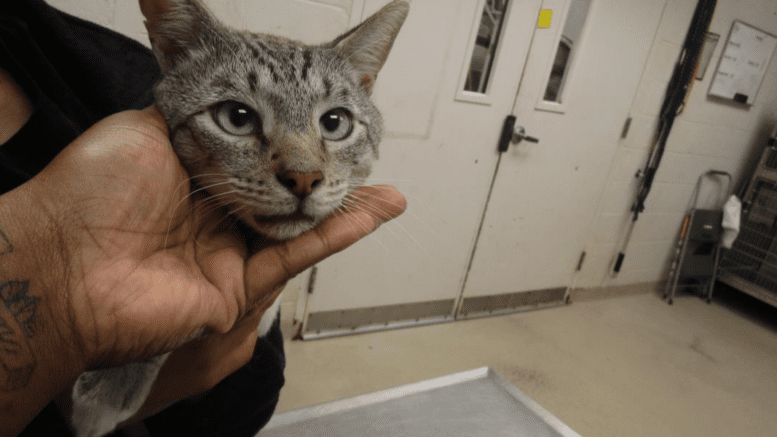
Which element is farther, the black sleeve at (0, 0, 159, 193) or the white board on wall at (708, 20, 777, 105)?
the white board on wall at (708, 20, 777, 105)

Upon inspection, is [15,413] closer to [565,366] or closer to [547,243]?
[565,366]

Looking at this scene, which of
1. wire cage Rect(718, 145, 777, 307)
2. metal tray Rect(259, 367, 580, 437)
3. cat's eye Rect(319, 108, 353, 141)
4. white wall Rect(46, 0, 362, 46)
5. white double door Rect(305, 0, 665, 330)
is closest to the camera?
cat's eye Rect(319, 108, 353, 141)

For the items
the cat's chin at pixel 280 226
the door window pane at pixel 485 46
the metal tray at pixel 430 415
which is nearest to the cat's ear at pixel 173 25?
the cat's chin at pixel 280 226

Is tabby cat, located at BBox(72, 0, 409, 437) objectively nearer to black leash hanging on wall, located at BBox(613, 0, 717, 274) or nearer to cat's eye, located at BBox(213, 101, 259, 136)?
cat's eye, located at BBox(213, 101, 259, 136)

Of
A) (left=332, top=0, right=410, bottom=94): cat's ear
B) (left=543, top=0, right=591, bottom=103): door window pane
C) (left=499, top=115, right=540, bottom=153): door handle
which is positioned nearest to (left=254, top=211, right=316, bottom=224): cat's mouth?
(left=332, top=0, right=410, bottom=94): cat's ear

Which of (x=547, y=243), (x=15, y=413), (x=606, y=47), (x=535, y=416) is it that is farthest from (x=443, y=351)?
(x=15, y=413)

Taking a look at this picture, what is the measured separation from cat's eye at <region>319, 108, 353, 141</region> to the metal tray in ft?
2.20

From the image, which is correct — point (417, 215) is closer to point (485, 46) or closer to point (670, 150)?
point (485, 46)

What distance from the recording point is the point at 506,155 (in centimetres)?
268

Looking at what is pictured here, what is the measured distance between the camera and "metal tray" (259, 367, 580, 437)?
41.7 inches

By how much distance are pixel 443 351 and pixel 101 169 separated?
2.35 metres

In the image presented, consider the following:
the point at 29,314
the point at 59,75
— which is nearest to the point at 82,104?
the point at 59,75

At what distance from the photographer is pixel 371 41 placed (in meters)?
1.03

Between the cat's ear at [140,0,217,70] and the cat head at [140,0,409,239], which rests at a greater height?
the cat's ear at [140,0,217,70]
